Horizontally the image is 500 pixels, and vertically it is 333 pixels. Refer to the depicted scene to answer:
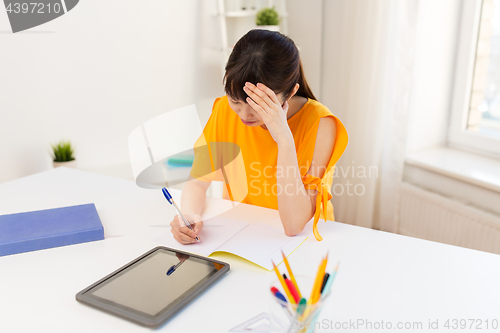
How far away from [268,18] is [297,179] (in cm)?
152

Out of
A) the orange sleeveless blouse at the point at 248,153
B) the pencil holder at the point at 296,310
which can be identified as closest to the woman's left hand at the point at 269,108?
the orange sleeveless blouse at the point at 248,153

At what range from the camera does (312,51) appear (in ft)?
8.37

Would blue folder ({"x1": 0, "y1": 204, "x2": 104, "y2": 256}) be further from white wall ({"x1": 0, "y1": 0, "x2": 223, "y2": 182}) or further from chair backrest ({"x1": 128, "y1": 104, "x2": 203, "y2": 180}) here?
white wall ({"x1": 0, "y1": 0, "x2": 223, "y2": 182})

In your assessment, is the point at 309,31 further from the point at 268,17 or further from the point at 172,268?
the point at 172,268

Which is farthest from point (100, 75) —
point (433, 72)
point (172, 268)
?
point (433, 72)

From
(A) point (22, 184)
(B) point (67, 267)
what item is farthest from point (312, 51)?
(B) point (67, 267)

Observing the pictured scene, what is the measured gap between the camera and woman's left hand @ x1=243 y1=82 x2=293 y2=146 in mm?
1083

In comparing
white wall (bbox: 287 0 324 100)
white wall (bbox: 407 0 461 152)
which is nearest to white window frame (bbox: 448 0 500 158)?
white wall (bbox: 407 0 461 152)

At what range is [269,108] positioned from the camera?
3.60 feet

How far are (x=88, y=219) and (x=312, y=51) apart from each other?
1874mm

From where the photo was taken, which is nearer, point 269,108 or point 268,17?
point 269,108

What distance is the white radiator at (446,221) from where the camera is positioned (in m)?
1.81

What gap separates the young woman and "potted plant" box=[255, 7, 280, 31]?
3.49 ft

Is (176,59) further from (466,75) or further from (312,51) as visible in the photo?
(466,75)
